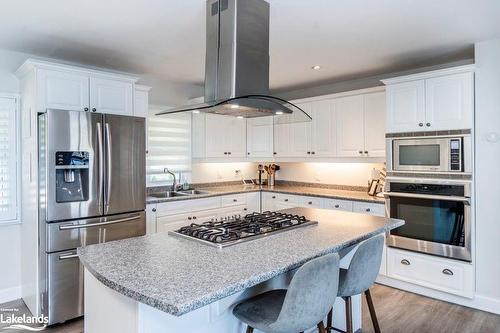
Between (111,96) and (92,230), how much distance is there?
133 cm

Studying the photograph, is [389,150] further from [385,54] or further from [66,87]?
[66,87]

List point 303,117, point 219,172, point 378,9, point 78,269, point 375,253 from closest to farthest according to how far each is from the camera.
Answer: point 375,253
point 378,9
point 303,117
point 78,269
point 219,172

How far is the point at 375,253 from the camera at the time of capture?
6.75ft


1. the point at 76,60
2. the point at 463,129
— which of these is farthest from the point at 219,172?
the point at 463,129

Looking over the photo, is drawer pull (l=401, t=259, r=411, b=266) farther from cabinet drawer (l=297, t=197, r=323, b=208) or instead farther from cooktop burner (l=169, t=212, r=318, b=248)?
cooktop burner (l=169, t=212, r=318, b=248)

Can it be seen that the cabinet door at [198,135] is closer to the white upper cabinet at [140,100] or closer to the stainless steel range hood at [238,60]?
the white upper cabinet at [140,100]

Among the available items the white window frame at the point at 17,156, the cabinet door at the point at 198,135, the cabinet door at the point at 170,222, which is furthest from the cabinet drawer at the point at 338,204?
the white window frame at the point at 17,156

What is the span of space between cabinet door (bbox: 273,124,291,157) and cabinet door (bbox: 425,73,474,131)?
6.45ft

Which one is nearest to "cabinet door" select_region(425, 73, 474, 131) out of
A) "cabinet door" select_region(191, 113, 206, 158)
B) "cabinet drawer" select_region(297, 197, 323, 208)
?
"cabinet drawer" select_region(297, 197, 323, 208)

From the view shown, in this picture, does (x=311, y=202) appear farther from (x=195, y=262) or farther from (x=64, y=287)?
(x=195, y=262)

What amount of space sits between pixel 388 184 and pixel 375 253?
1.77m

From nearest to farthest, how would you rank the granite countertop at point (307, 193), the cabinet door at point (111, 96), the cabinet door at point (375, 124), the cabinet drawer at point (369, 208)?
1. the cabinet door at point (111, 96)
2. the cabinet drawer at point (369, 208)
3. the granite countertop at point (307, 193)
4. the cabinet door at point (375, 124)

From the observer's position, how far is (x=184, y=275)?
4.60 feet

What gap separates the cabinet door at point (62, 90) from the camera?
2978mm
